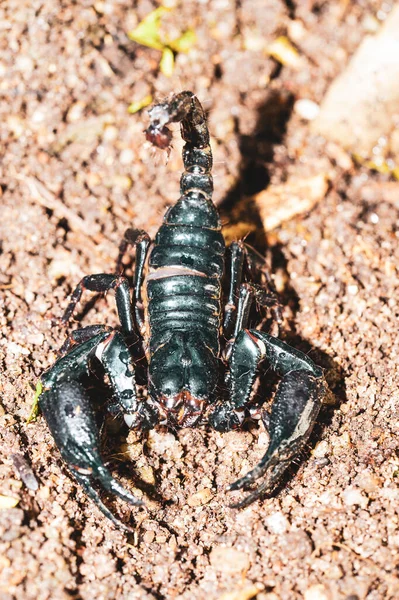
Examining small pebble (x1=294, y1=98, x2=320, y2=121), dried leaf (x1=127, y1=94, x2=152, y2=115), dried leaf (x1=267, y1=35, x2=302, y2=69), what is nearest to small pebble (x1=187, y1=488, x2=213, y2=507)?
dried leaf (x1=127, y1=94, x2=152, y2=115)

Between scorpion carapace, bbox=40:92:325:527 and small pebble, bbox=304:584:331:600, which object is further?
scorpion carapace, bbox=40:92:325:527

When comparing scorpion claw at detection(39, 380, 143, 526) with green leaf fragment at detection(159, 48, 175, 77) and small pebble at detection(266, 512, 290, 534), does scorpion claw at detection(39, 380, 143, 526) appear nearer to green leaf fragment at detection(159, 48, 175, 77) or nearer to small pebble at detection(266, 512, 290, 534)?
small pebble at detection(266, 512, 290, 534)

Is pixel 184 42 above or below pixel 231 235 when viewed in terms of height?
above

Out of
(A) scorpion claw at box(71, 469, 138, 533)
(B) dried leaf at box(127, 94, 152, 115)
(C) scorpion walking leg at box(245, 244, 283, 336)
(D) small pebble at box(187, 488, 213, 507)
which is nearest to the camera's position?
(A) scorpion claw at box(71, 469, 138, 533)

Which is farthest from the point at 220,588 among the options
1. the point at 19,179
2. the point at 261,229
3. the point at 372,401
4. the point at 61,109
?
the point at 61,109

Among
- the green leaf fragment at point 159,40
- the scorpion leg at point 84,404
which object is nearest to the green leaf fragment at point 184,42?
the green leaf fragment at point 159,40

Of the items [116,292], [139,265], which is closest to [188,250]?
[139,265]

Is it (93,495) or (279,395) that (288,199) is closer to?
(279,395)

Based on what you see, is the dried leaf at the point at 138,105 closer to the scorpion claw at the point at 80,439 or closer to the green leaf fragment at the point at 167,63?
the green leaf fragment at the point at 167,63
